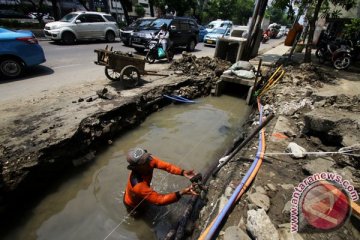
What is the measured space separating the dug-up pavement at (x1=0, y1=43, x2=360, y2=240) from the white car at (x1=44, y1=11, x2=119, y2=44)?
9.11 metres

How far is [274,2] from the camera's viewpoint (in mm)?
10211

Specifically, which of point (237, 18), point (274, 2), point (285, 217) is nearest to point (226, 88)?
point (274, 2)

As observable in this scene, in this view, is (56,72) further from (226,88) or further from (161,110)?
(226,88)

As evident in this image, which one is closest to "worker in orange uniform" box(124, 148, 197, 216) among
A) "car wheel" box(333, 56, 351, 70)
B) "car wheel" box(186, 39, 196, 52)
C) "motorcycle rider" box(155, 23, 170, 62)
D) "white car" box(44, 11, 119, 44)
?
"motorcycle rider" box(155, 23, 170, 62)

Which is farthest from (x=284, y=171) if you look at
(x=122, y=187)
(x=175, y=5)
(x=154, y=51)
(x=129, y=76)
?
(x=175, y=5)

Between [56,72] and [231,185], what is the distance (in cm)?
808

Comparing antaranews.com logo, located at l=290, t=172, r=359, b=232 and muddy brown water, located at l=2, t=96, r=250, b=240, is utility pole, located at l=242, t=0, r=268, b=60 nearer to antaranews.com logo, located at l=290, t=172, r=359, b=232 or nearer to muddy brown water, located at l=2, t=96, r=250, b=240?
muddy brown water, located at l=2, t=96, r=250, b=240

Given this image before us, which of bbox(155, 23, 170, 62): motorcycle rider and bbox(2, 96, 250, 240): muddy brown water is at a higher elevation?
bbox(155, 23, 170, 62): motorcycle rider

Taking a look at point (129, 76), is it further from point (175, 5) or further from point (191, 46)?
point (175, 5)

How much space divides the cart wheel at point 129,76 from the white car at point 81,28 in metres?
9.19

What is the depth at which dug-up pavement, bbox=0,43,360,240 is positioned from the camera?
2.82m

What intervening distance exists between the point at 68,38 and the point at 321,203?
15.9 m

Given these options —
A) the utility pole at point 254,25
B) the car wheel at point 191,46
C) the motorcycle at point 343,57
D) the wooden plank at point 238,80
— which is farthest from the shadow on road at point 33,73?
the motorcycle at point 343,57

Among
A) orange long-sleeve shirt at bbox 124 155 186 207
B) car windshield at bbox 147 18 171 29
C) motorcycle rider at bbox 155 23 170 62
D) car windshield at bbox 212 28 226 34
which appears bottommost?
orange long-sleeve shirt at bbox 124 155 186 207
